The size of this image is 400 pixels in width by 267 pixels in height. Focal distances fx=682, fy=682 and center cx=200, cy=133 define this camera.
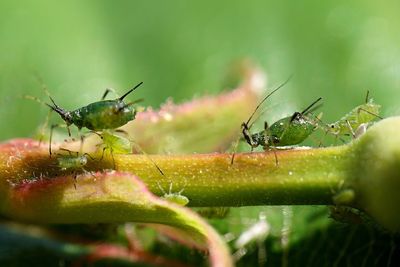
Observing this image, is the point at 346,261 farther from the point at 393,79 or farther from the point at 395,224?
the point at 393,79

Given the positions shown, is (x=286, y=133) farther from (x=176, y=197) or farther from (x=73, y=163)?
(x=73, y=163)

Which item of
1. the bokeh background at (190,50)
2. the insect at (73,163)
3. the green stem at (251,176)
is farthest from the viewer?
the bokeh background at (190,50)

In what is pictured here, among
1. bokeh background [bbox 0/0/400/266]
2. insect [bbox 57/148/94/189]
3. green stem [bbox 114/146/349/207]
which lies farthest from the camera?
bokeh background [bbox 0/0/400/266]

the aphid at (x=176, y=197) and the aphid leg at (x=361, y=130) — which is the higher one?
the aphid leg at (x=361, y=130)

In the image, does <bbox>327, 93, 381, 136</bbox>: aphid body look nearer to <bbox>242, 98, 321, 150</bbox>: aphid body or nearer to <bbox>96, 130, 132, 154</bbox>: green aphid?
<bbox>242, 98, 321, 150</bbox>: aphid body

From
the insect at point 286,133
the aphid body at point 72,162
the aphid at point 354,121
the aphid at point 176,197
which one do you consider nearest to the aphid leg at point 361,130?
the aphid at point 354,121

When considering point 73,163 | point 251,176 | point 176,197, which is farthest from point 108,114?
point 251,176

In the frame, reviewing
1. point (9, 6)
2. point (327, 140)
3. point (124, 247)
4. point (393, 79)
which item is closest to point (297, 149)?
point (327, 140)

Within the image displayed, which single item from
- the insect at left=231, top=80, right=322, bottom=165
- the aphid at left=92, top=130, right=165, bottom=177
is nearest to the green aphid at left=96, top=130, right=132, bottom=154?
the aphid at left=92, top=130, right=165, bottom=177

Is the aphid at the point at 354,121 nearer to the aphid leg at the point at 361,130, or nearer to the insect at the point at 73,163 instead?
the aphid leg at the point at 361,130
